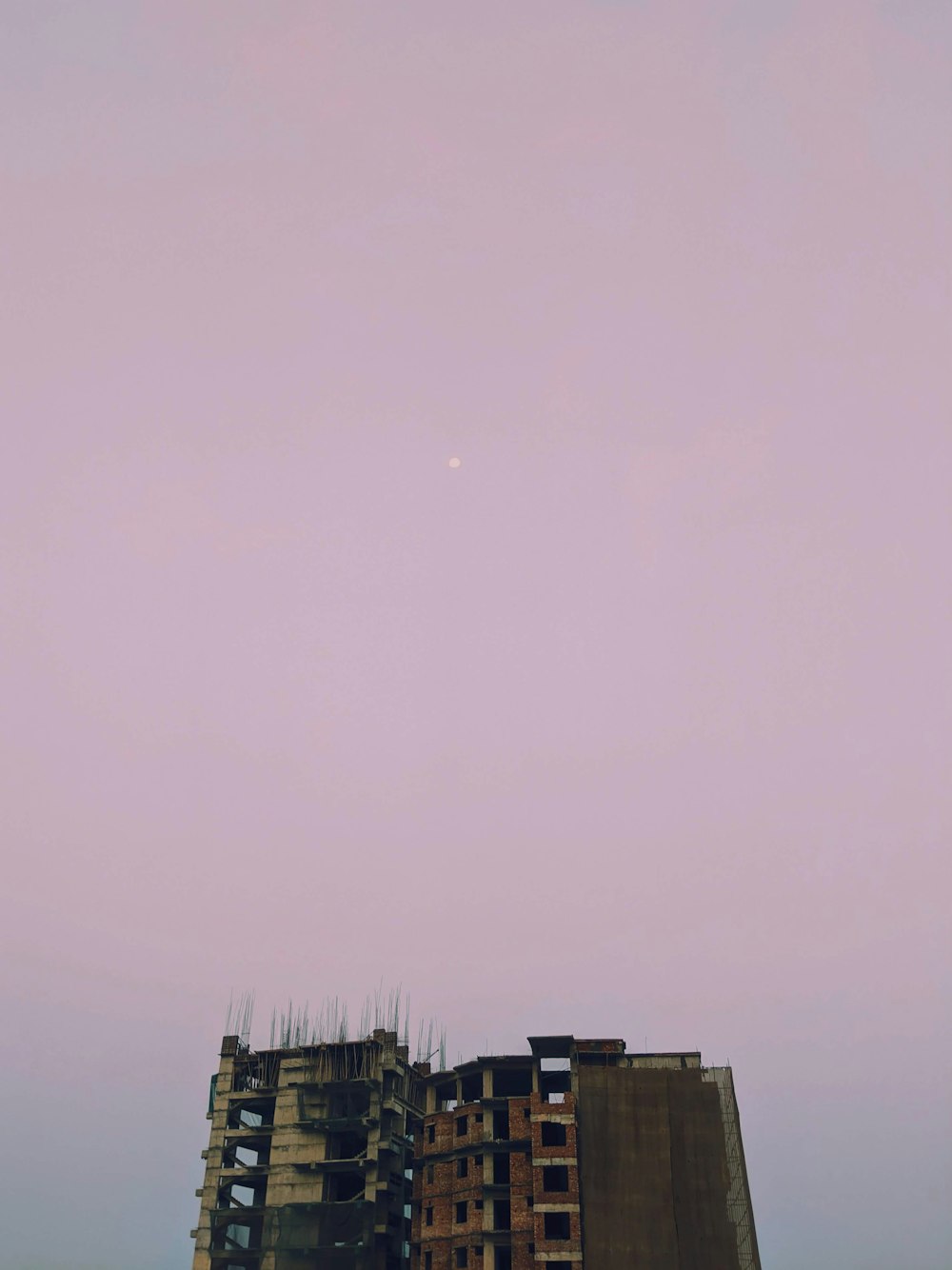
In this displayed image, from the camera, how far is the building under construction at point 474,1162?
6419 cm

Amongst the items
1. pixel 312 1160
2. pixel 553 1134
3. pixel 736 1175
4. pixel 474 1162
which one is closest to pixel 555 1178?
pixel 553 1134

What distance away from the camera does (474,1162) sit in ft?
229

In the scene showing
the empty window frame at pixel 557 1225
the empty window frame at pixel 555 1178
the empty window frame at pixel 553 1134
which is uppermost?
the empty window frame at pixel 553 1134

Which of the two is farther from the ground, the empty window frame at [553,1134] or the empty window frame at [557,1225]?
the empty window frame at [553,1134]

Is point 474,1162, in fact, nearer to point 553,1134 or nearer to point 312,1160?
point 553,1134

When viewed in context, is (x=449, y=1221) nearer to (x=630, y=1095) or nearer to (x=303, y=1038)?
(x=630, y=1095)

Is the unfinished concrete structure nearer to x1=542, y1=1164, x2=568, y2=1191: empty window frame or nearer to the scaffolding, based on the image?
x1=542, y1=1164, x2=568, y2=1191: empty window frame

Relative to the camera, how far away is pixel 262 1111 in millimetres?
81375

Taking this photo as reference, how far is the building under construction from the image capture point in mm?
64188

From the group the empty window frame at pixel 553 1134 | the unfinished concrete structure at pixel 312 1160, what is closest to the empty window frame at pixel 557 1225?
the empty window frame at pixel 553 1134

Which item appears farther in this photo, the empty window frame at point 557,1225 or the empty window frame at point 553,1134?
the empty window frame at point 553,1134

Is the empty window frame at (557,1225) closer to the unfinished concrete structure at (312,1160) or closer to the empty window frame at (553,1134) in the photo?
the empty window frame at (553,1134)

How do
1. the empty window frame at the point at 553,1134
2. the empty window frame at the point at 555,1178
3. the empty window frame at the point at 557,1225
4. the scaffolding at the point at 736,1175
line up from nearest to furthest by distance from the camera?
the scaffolding at the point at 736,1175, the empty window frame at the point at 557,1225, the empty window frame at the point at 555,1178, the empty window frame at the point at 553,1134

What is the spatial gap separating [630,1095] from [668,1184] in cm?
539
